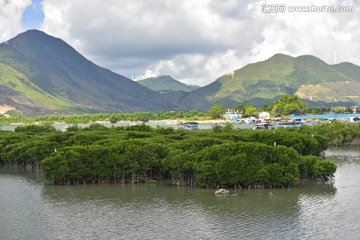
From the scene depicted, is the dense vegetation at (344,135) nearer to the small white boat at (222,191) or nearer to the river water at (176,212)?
the river water at (176,212)

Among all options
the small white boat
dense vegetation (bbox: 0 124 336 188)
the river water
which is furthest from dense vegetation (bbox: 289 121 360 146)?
the small white boat

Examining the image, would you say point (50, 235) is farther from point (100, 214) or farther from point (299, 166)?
point (299, 166)

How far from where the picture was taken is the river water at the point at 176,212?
4491 centimetres

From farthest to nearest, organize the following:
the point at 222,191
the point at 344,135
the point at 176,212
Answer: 1. the point at 344,135
2. the point at 222,191
3. the point at 176,212

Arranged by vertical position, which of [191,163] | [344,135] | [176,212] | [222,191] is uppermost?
[344,135]

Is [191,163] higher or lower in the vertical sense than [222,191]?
higher

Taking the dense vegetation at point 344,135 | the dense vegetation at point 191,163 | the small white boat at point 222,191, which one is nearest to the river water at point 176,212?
the small white boat at point 222,191

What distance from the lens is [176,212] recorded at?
175 ft

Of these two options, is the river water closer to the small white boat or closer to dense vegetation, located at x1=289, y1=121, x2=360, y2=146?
the small white boat

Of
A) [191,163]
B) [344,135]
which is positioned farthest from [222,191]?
[344,135]

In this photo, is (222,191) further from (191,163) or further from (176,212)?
(176,212)

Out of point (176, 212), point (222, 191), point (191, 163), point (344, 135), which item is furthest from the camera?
point (344, 135)

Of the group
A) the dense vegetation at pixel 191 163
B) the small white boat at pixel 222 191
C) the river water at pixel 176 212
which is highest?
the dense vegetation at pixel 191 163

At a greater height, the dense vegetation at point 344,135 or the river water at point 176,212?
the dense vegetation at point 344,135
